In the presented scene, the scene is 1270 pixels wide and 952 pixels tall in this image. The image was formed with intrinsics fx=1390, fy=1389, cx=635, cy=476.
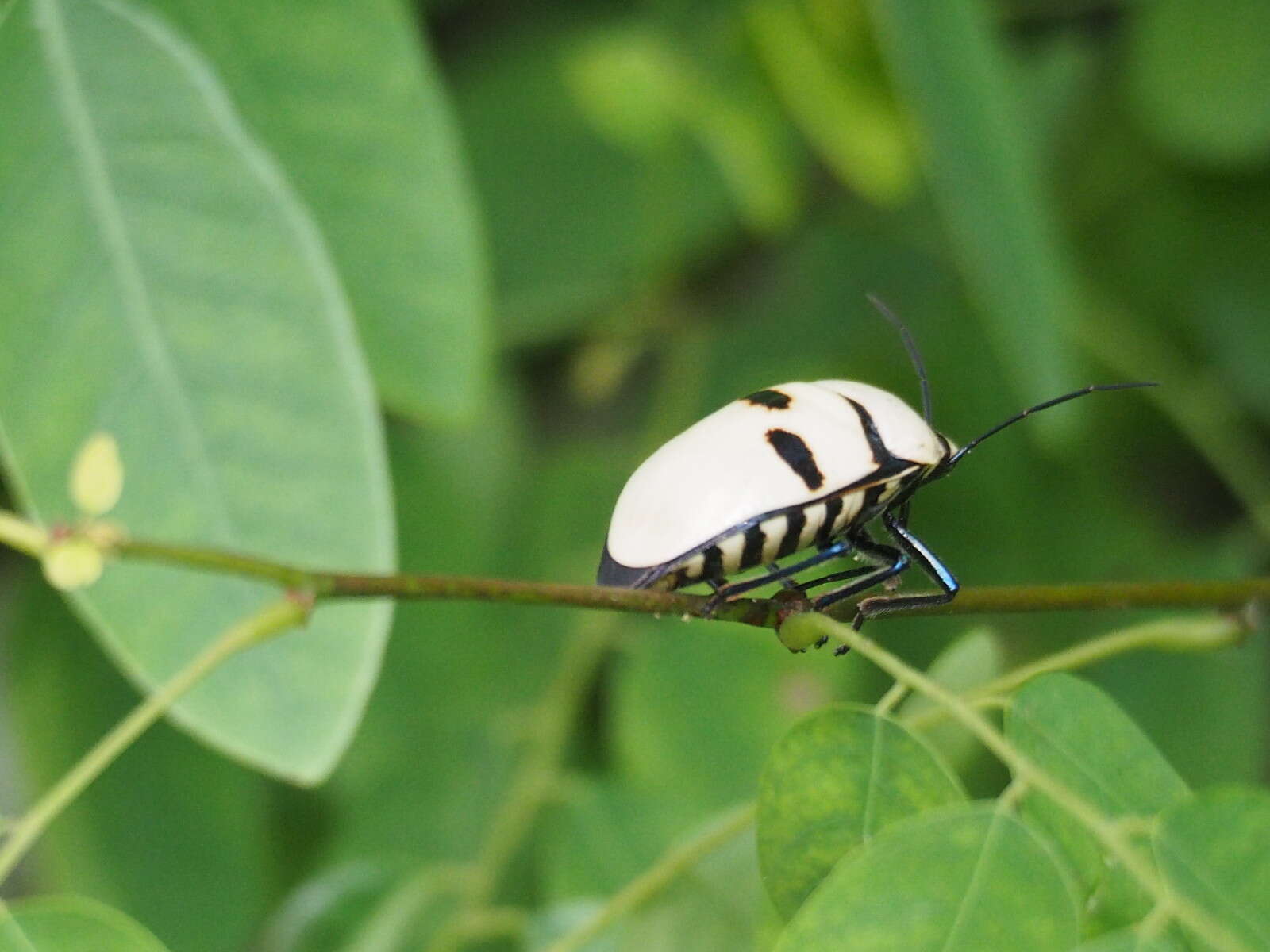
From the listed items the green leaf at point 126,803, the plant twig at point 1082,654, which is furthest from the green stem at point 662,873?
the green leaf at point 126,803

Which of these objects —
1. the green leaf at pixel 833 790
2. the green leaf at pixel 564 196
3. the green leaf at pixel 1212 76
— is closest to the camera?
the green leaf at pixel 833 790

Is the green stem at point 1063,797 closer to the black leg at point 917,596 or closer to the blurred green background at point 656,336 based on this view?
the black leg at point 917,596

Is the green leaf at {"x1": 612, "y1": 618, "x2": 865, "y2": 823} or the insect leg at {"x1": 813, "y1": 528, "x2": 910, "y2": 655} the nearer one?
the insect leg at {"x1": 813, "y1": 528, "x2": 910, "y2": 655}

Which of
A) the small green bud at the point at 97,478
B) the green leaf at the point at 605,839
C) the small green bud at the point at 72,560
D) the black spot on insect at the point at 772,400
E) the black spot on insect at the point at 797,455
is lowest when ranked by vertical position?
the green leaf at the point at 605,839

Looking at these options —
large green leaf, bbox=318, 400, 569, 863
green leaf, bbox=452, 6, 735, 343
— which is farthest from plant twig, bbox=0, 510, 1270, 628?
green leaf, bbox=452, 6, 735, 343

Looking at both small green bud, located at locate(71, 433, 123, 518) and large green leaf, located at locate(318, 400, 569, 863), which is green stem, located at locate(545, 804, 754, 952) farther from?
large green leaf, located at locate(318, 400, 569, 863)

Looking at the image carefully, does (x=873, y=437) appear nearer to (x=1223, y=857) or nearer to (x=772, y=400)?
(x=772, y=400)

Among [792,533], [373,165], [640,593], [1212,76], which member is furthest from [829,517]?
[1212,76]
